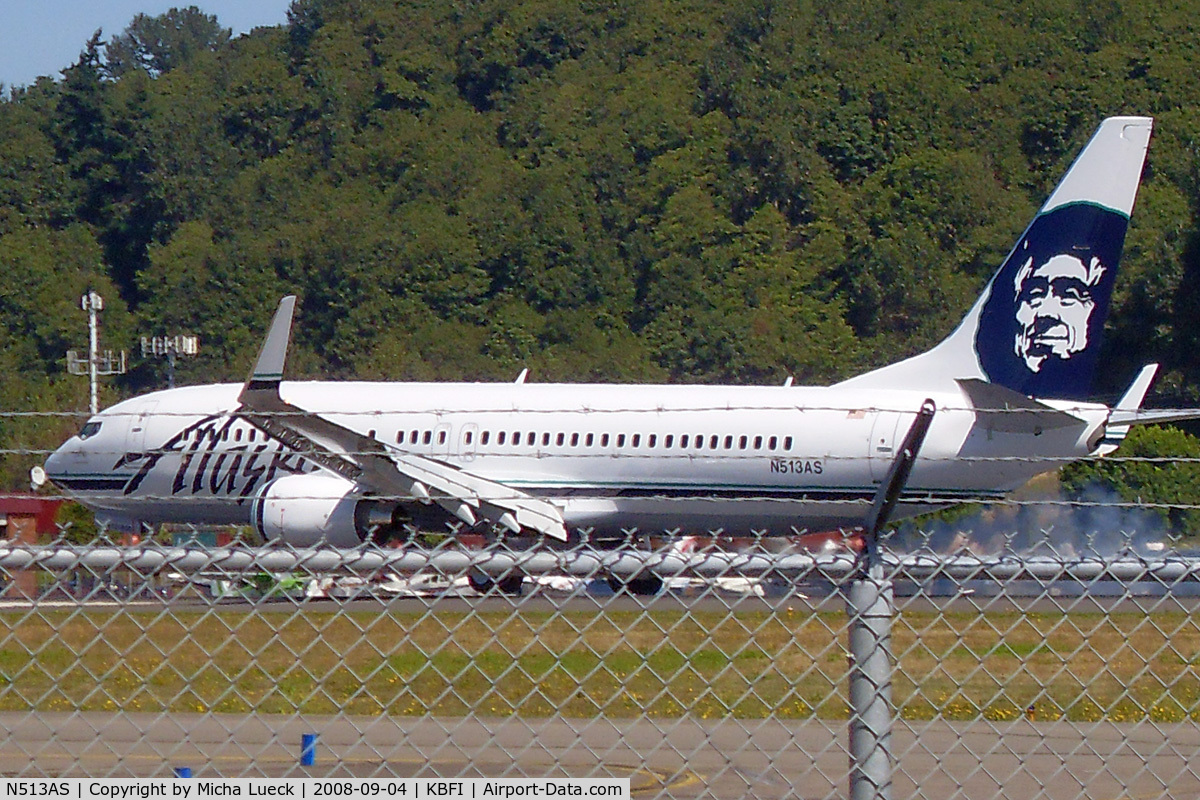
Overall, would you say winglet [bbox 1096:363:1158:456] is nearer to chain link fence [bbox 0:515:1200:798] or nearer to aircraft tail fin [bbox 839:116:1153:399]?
aircraft tail fin [bbox 839:116:1153:399]

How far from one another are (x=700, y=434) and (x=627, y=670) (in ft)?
35.2

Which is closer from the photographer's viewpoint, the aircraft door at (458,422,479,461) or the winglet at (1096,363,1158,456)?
A: the winglet at (1096,363,1158,456)

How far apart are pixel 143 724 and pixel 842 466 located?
1319 cm

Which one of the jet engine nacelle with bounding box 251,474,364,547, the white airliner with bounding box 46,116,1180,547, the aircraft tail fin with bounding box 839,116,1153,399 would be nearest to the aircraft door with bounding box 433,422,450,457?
the white airliner with bounding box 46,116,1180,547

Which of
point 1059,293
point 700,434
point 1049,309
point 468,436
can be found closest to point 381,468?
point 468,436

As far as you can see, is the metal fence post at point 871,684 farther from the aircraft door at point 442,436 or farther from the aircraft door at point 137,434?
the aircraft door at point 137,434

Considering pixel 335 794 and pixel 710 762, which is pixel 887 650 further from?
pixel 710 762

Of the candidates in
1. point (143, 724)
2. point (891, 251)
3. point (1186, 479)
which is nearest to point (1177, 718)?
point (143, 724)

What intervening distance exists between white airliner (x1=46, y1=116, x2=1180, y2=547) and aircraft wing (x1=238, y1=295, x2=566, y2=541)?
0.04m

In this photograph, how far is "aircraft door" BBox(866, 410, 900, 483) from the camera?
21.5 metres

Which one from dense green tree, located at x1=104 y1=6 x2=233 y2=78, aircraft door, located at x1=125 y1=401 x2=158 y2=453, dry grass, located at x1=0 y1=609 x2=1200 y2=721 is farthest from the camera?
dense green tree, located at x1=104 y1=6 x2=233 y2=78

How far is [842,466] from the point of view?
2167 centimetres

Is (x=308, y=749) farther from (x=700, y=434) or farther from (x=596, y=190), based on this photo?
(x=596, y=190)

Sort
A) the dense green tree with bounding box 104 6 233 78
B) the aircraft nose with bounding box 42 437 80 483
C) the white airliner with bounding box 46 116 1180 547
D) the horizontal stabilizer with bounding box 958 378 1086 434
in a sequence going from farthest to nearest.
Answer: the dense green tree with bounding box 104 6 233 78 < the aircraft nose with bounding box 42 437 80 483 < the white airliner with bounding box 46 116 1180 547 < the horizontal stabilizer with bounding box 958 378 1086 434
